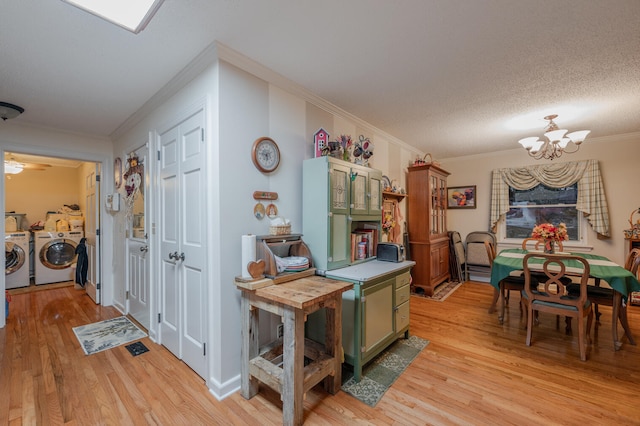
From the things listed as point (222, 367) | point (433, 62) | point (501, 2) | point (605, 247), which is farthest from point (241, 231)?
point (605, 247)

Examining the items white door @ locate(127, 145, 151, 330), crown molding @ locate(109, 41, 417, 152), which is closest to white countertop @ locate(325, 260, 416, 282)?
crown molding @ locate(109, 41, 417, 152)

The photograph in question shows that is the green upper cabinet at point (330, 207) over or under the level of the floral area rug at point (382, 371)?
over

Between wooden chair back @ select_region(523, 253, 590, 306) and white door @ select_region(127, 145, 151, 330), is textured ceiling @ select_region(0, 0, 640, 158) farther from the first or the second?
wooden chair back @ select_region(523, 253, 590, 306)

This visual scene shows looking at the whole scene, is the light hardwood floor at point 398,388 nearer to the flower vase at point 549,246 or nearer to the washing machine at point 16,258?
the flower vase at point 549,246

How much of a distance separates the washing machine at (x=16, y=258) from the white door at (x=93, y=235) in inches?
46.7

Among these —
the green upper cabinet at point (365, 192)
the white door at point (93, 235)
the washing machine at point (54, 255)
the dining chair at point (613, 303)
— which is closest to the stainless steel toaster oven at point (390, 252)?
the green upper cabinet at point (365, 192)

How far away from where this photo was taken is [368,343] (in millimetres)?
2078

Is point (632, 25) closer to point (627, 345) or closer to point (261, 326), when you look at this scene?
point (627, 345)

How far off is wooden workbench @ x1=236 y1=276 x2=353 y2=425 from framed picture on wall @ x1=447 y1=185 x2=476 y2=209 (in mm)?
4274

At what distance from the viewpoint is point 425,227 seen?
4.21 metres

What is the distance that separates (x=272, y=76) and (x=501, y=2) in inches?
60.3

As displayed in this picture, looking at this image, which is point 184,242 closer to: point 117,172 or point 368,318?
point 368,318

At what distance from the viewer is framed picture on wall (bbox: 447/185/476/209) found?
16.9 ft

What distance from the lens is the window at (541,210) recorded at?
14.1 feet
